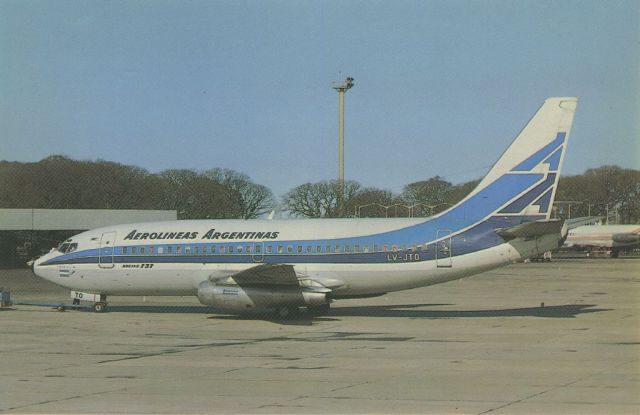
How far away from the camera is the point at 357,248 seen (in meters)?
29.7

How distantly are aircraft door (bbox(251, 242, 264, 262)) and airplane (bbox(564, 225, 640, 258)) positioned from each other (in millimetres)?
69973

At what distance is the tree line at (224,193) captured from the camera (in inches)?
3807

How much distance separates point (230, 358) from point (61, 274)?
14.9m

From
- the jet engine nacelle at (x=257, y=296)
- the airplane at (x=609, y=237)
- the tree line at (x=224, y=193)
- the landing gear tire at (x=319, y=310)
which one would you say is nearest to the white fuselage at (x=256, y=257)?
the jet engine nacelle at (x=257, y=296)

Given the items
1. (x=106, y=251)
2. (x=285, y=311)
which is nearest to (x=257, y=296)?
(x=285, y=311)

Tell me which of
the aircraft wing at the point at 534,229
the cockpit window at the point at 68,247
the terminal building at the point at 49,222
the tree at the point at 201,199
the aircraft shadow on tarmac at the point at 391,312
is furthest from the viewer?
the tree at the point at 201,199

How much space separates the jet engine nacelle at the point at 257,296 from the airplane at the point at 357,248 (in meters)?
0.03

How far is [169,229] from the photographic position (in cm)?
3200

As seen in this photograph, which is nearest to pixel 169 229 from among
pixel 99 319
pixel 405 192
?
pixel 99 319

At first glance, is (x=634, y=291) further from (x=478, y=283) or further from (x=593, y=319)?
(x=593, y=319)

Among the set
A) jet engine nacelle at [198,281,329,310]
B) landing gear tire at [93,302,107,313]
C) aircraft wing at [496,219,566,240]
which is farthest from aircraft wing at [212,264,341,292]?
aircraft wing at [496,219,566,240]

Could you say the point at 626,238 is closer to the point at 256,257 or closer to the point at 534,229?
the point at 534,229

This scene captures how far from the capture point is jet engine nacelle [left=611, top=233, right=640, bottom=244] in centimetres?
9462

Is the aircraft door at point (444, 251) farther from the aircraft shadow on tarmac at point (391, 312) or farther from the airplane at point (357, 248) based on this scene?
the aircraft shadow on tarmac at point (391, 312)
